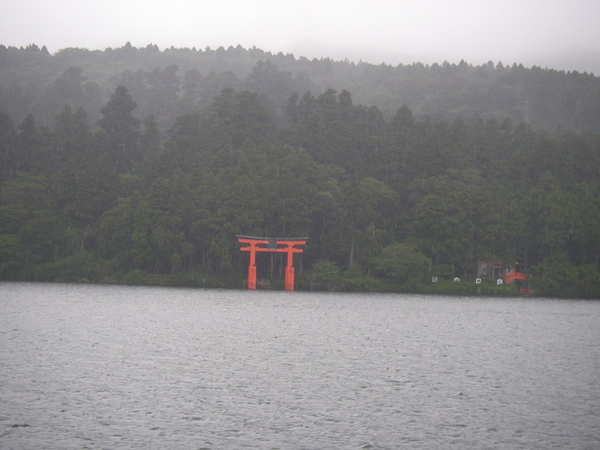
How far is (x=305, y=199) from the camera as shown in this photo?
67.6m

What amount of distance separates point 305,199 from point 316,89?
239 ft

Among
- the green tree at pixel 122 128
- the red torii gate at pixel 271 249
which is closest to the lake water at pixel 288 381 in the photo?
the red torii gate at pixel 271 249

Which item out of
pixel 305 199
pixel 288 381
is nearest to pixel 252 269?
pixel 305 199

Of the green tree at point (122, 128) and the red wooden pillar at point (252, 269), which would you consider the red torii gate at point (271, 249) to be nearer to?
the red wooden pillar at point (252, 269)

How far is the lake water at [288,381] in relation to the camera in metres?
14.3

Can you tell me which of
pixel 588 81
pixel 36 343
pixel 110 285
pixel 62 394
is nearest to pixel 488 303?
pixel 110 285

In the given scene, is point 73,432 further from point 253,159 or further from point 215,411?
point 253,159

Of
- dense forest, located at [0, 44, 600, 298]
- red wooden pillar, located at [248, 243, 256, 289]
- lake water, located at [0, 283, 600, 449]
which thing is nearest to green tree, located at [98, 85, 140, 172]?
dense forest, located at [0, 44, 600, 298]

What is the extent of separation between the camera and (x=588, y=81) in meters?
135

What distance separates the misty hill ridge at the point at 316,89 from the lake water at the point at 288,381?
3404 inches

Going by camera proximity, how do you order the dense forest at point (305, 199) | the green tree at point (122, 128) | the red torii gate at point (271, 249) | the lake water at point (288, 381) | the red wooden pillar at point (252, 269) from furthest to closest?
the green tree at point (122, 128) < the dense forest at point (305, 199) < the red torii gate at point (271, 249) < the red wooden pillar at point (252, 269) < the lake water at point (288, 381)

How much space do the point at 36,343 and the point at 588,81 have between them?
445 feet

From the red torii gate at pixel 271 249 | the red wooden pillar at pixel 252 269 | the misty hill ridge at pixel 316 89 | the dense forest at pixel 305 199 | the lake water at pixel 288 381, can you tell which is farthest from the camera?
the misty hill ridge at pixel 316 89

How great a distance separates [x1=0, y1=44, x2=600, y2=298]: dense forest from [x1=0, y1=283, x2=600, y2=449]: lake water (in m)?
27.4
